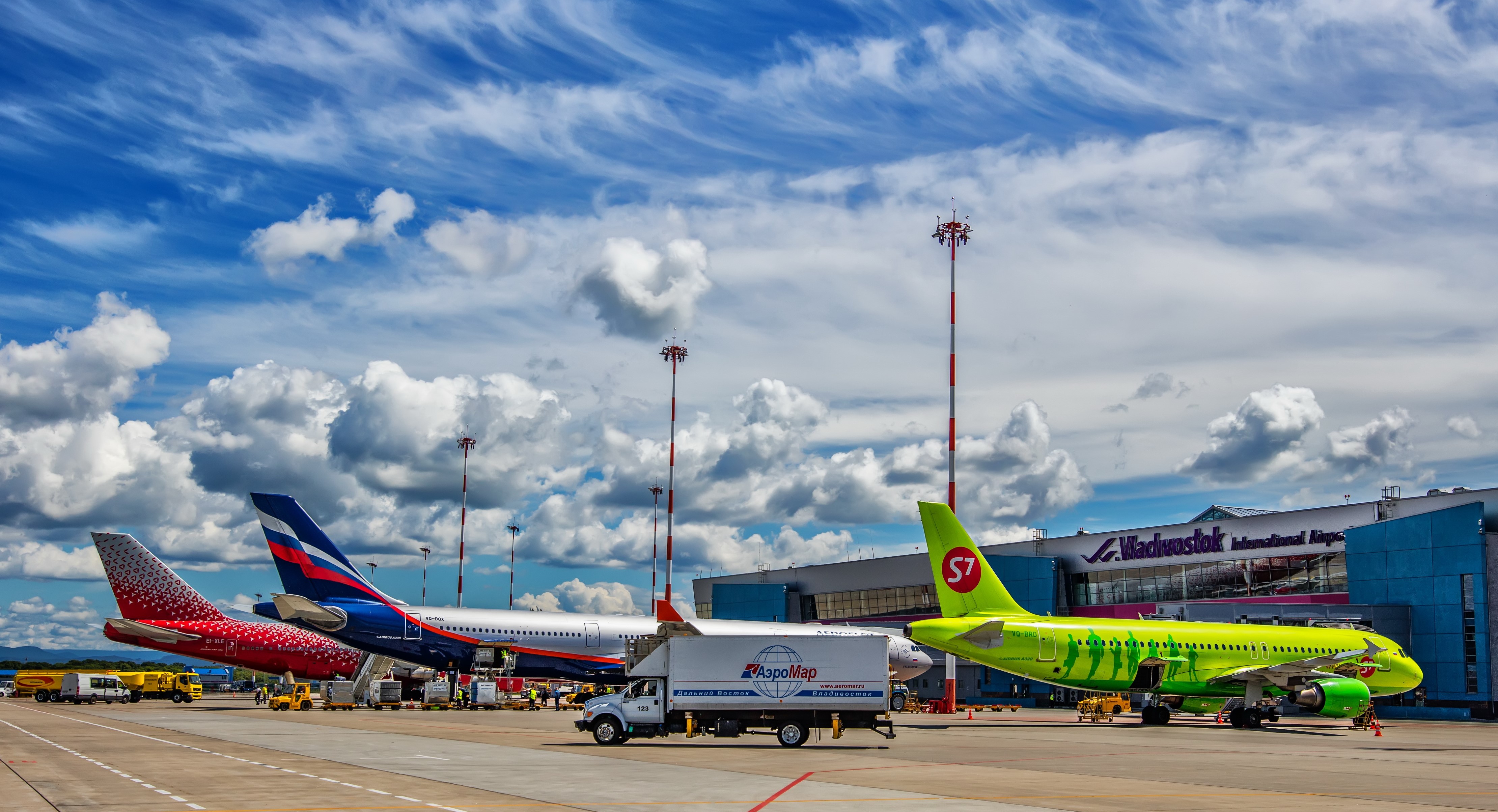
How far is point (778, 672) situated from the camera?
100 ft

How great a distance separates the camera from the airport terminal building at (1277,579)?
56531mm

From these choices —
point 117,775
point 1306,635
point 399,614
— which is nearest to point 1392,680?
point 1306,635

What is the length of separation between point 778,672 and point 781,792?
1168 centimetres

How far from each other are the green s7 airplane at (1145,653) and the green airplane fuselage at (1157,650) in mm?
44

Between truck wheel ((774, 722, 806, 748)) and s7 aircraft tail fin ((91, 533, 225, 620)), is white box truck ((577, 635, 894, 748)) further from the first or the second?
s7 aircraft tail fin ((91, 533, 225, 620))

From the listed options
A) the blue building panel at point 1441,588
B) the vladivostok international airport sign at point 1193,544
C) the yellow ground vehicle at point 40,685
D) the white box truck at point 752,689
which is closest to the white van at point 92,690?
the yellow ground vehicle at point 40,685

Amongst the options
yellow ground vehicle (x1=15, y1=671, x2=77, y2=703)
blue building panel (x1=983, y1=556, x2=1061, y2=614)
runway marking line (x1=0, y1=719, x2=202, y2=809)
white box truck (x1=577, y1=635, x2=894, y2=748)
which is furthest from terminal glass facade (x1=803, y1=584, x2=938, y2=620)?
runway marking line (x1=0, y1=719, x2=202, y2=809)

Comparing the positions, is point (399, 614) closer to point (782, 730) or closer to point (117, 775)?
point (782, 730)

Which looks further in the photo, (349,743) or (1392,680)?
(1392,680)

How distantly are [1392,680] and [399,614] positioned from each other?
143ft

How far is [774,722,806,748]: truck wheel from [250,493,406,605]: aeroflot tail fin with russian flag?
1145 inches

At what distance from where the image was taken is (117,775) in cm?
2083

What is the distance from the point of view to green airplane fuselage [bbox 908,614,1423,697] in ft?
140

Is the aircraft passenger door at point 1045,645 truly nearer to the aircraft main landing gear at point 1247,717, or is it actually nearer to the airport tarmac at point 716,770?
the airport tarmac at point 716,770
